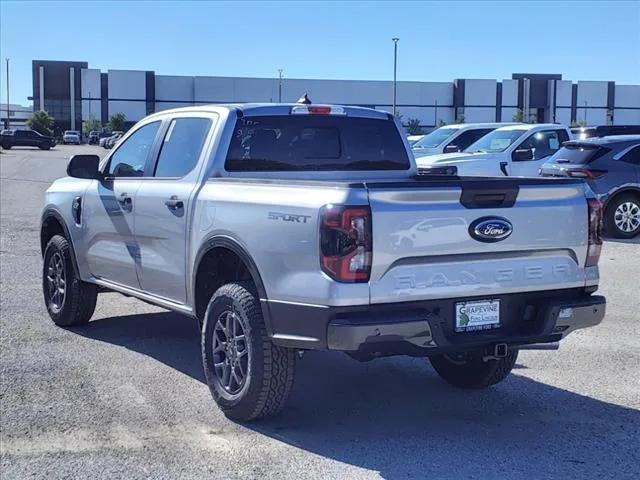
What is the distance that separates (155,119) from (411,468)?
12.2ft

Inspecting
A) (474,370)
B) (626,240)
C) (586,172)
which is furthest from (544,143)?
(474,370)

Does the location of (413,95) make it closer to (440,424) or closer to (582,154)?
(582,154)

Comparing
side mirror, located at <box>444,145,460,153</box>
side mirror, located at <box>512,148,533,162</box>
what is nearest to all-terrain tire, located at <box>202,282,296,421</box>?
side mirror, located at <box>512,148,533,162</box>

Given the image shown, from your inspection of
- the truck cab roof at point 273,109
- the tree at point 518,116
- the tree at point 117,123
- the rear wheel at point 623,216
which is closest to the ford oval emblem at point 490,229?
the truck cab roof at point 273,109

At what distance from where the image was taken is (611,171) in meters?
14.2

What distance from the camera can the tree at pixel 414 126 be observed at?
81.8 meters

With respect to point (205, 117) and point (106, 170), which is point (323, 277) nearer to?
point (205, 117)

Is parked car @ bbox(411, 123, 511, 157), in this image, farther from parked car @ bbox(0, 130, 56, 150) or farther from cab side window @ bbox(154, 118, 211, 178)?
parked car @ bbox(0, 130, 56, 150)

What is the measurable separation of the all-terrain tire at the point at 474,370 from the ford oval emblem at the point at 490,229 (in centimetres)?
121

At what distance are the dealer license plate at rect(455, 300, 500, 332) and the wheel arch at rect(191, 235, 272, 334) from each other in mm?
1100

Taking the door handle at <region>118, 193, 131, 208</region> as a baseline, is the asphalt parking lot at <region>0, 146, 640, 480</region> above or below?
below

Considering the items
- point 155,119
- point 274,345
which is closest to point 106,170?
point 155,119

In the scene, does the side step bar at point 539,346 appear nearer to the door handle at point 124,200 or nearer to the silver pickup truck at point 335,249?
the silver pickup truck at point 335,249

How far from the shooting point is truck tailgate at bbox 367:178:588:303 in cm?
462
